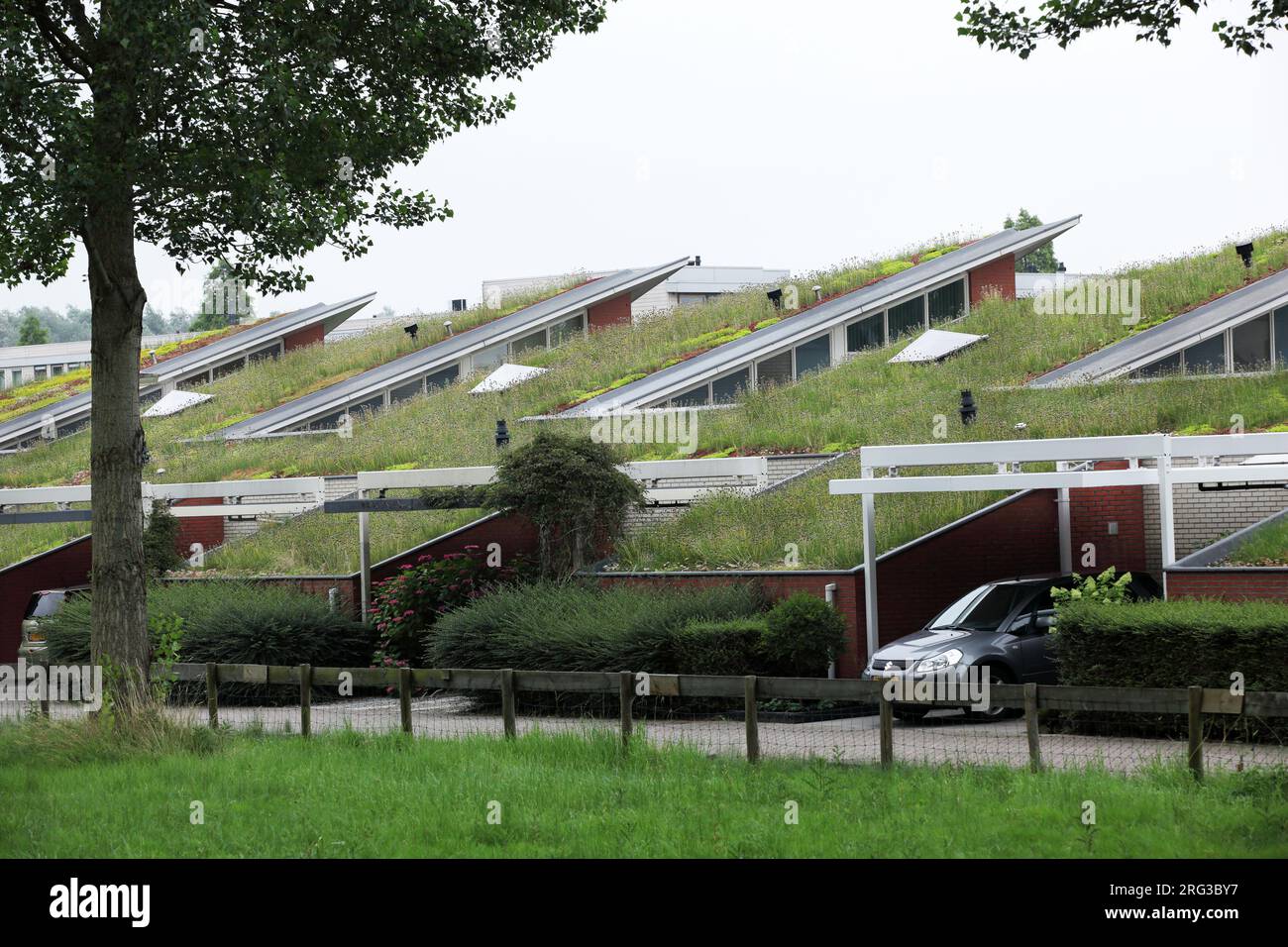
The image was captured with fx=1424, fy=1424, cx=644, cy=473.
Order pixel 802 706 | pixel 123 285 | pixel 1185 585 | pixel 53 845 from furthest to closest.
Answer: pixel 802 706 < pixel 1185 585 < pixel 123 285 < pixel 53 845

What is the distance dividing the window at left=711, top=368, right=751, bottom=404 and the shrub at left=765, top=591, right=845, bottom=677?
15.6m

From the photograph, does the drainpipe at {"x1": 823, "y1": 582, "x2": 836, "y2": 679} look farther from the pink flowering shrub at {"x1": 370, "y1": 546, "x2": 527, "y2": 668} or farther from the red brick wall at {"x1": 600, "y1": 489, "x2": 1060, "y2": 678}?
the pink flowering shrub at {"x1": 370, "y1": 546, "x2": 527, "y2": 668}

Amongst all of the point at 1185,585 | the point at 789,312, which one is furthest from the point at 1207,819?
the point at 789,312

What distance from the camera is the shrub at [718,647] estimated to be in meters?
17.4

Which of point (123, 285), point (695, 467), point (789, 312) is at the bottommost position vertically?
point (695, 467)

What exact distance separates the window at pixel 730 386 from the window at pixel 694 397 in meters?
0.17

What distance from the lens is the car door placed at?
16.4 metres

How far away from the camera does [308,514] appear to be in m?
29.5

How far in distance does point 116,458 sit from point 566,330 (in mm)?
33562

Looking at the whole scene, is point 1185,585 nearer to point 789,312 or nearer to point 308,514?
point 308,514

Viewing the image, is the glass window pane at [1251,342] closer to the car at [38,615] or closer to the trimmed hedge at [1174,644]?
the trimmed hedge at [1174,644]

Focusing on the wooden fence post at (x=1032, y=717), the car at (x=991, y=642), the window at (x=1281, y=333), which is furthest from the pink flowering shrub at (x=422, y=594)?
the window at (x=1281, y=333)

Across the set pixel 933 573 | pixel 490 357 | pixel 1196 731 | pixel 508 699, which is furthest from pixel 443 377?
pixel 1196 731
